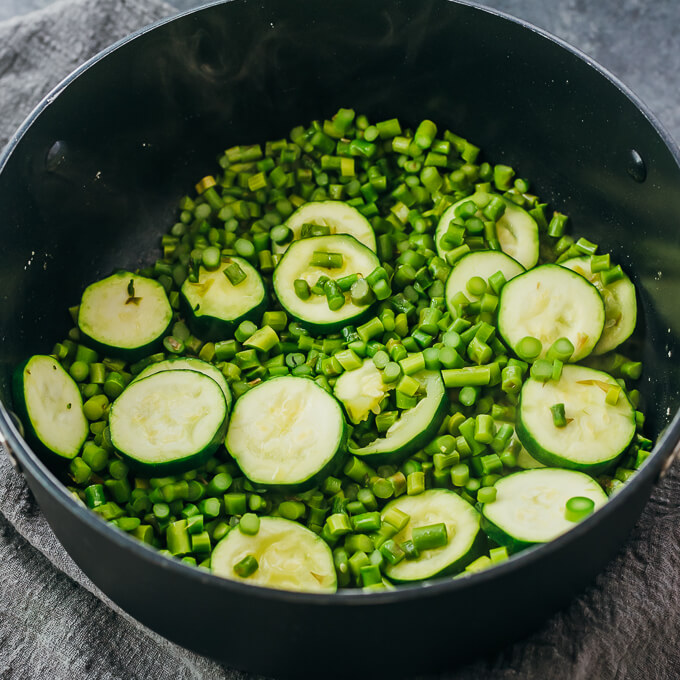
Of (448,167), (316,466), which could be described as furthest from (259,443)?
(448,167)

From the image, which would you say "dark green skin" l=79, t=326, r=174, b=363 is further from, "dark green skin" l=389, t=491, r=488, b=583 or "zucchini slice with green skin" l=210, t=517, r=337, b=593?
"dark green skin" l=389, t=491, r=488, b=583

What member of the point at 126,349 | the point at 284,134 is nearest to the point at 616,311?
the point at 284,134

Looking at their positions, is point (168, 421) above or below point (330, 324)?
below

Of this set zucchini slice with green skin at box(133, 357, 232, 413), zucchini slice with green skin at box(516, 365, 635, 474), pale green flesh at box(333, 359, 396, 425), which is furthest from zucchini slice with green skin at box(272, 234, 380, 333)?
zucchini slice with green skin at box(516, 365, 635, 474)

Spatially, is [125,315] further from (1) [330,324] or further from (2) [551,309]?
(2) [551,309]

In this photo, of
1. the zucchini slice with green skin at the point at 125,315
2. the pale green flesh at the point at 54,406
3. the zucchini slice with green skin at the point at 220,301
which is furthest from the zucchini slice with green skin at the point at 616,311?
the pale green flesh at the point at 54,406

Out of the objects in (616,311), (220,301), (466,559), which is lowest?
(220,301)

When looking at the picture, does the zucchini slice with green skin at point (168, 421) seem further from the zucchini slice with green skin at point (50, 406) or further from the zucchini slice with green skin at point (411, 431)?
the zucchini slice with green skin at point (411, 431)
